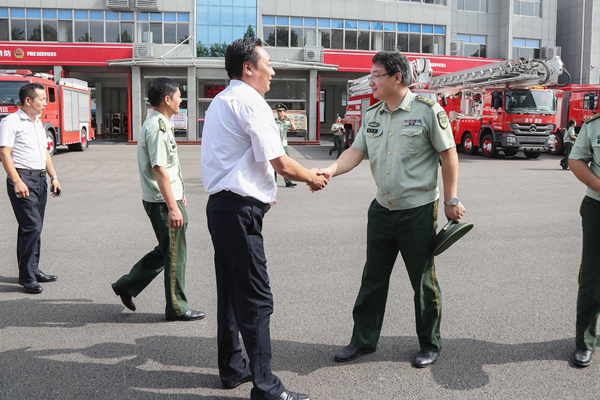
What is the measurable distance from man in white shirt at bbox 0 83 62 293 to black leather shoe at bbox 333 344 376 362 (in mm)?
2906

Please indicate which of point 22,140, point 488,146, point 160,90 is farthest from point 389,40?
point 160,90

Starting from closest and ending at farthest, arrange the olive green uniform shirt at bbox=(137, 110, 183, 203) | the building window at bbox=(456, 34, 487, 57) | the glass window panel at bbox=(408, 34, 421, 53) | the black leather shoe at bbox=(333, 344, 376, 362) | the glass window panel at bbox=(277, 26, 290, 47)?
the black leather shoe at bbox=(333, 344, 376, 362)
the olive green uniform shirt at bbox=(137, 110, 183, 203)
the glass window panel at bbox=(277, 26, 290, 47)
the glass window panel at bbox=(408, 34, 421, 53)
the building window at bbox=(456, 34, 487, 57)

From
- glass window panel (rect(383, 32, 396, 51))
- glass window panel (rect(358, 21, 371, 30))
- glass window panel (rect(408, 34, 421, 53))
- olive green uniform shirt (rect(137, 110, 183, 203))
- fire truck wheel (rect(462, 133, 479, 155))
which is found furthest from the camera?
glass window panel (rect(408, 34, 421, 53))

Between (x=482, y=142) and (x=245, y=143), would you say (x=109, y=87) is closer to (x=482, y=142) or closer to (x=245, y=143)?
(x=482, y=142)

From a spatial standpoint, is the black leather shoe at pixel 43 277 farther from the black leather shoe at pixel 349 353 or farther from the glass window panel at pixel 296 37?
the glass window panel at pixel 296 37

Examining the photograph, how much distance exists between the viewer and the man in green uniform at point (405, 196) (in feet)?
12.0

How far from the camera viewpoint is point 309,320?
446cm

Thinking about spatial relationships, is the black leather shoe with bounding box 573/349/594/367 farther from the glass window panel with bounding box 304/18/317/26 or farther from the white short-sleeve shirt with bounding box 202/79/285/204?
the glass window panel with bounding box 304/18/317/26

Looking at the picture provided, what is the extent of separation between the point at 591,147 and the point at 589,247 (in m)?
0.65

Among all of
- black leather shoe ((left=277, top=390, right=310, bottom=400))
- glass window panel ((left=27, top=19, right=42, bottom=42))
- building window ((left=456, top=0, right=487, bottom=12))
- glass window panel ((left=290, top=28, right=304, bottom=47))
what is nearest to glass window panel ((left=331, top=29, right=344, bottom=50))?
glass window panel ((left=290, top=28, right=304, bottom=47))

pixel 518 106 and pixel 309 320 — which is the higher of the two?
pixel 518 106

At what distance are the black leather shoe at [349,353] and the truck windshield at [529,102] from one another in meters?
18.9

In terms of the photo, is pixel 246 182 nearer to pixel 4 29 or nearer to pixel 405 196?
pixel 405 196

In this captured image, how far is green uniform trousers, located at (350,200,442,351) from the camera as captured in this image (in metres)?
3.67
